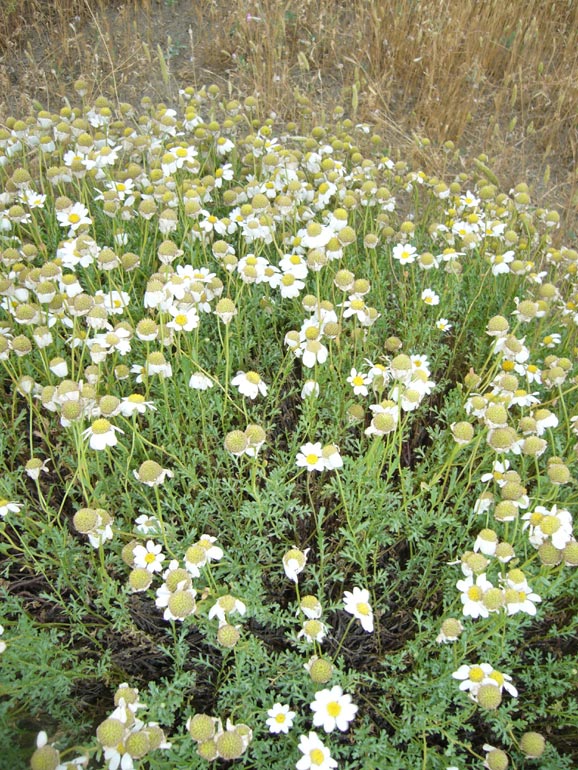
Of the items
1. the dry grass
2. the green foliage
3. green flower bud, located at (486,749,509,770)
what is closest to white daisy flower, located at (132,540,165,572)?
the green foliage

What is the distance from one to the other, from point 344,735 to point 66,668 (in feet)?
2.77

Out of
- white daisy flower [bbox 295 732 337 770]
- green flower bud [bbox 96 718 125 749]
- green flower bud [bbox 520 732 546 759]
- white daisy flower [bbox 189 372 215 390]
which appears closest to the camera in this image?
green flower bud [bbox 96 718 125 749]

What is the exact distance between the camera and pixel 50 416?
2.54m

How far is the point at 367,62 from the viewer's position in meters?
5.35

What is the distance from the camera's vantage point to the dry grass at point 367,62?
490 cm

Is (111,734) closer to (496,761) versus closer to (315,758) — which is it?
(315,758)

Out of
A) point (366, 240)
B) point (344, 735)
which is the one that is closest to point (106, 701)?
point (344, 735)

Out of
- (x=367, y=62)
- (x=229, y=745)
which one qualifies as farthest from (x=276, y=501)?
(x=367, y=62)

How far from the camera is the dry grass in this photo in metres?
4.90

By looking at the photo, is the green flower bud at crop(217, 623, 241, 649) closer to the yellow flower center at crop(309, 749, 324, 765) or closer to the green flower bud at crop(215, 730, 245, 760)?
the green flower bud at crop(215, 730, 245, 760)

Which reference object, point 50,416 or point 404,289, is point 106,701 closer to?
point 50,416

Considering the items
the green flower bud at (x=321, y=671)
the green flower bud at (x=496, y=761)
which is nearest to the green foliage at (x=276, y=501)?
the green flower bud at (x=321, y=671)

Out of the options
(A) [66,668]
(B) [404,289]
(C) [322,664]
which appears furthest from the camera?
(B) [404,289]

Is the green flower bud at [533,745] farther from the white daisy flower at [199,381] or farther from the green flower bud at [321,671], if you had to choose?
the white daisy flower at [199,381]
